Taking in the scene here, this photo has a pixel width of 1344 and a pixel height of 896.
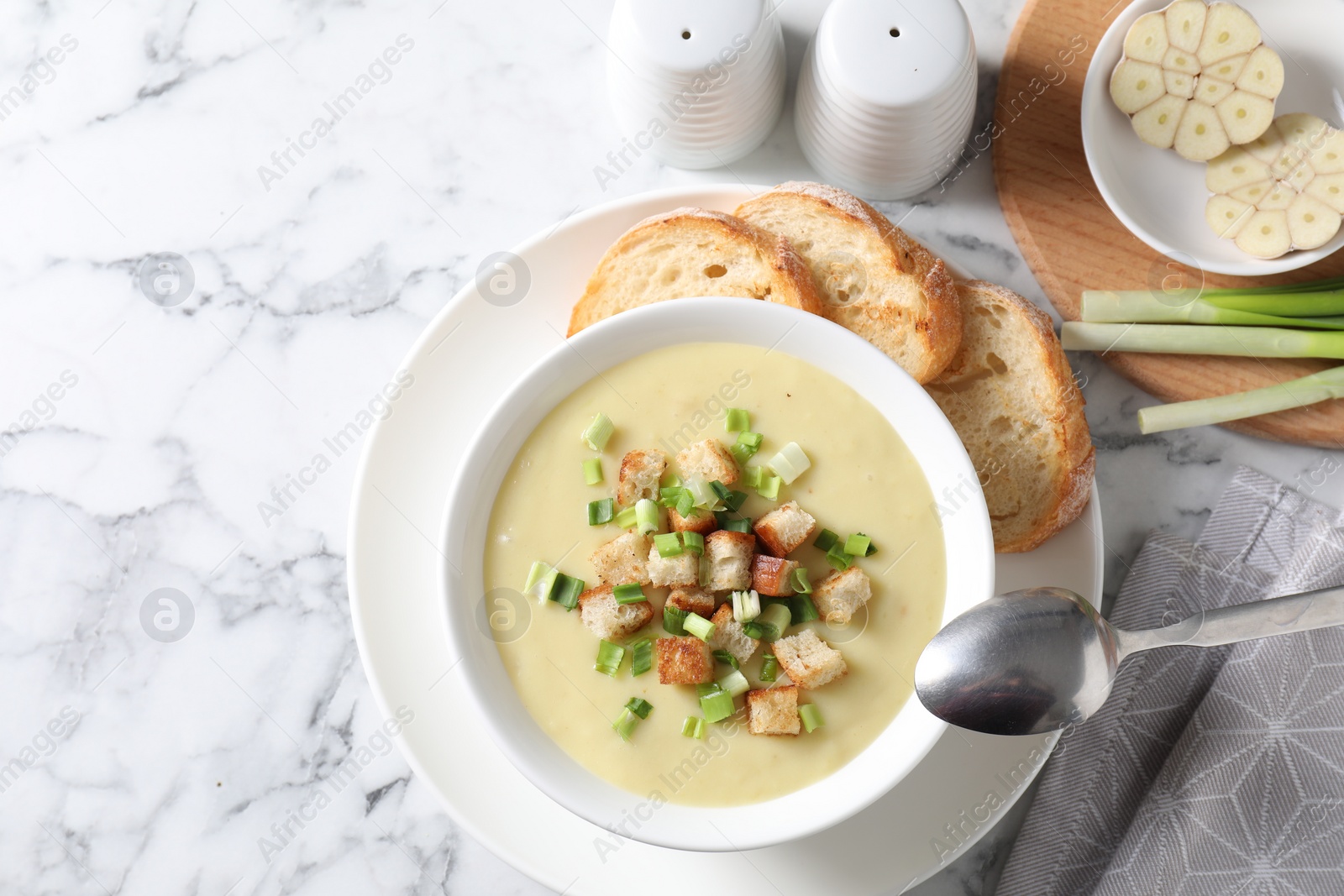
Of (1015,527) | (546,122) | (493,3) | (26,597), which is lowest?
(26,597)

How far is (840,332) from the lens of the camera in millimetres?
2082

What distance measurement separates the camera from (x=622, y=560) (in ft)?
6.64

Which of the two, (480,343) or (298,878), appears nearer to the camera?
(480,343)

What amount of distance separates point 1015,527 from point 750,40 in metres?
1.37

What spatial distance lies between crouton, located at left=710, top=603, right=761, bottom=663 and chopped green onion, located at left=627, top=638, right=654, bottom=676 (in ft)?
0.43

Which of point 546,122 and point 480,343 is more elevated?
point 546,122

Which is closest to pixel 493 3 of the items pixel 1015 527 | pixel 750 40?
pixel 750 40

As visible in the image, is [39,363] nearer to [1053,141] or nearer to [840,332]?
[840,332]

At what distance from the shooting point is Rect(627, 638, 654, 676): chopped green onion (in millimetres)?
2020

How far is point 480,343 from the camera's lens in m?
2.45

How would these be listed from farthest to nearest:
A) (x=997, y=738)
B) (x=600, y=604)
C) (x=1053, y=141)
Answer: (x=1053, y=141) → (x=997, y=738) → (x=600, y=604)

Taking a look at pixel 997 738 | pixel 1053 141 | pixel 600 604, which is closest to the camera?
pixel 600 604

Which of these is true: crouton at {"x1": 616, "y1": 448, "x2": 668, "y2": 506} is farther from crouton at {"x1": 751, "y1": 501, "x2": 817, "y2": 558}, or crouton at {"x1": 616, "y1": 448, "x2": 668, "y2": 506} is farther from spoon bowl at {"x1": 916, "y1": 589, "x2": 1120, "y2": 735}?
spoon bowl at {"x1": 916, "y1": 589, "x2": 1120, "y2": 735}

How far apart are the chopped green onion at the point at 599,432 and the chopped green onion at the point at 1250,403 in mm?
1536
